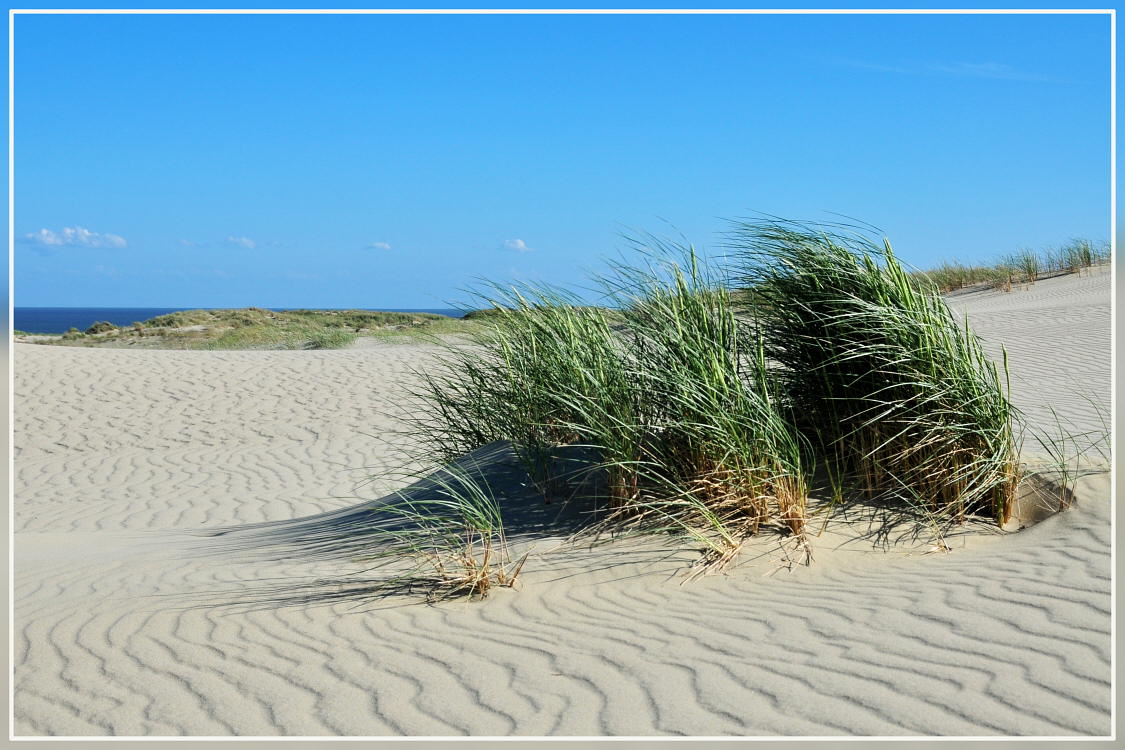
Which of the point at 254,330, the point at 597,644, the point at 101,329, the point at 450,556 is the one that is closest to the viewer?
the point at 597,644

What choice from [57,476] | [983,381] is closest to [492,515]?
[983,381]

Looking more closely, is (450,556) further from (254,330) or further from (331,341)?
(254,330)

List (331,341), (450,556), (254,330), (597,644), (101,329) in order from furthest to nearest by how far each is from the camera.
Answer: (101,329)
(254,330)
(331,341)
(450,556)
(597,644)

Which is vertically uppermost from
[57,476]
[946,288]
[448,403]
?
[946,288]

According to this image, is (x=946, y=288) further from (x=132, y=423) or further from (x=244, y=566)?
(x=244, y=566)

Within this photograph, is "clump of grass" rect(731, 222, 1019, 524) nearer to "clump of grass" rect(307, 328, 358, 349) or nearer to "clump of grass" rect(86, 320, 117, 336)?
"clump of grass" rect(307, 328, 358, 349)

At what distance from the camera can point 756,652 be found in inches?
135

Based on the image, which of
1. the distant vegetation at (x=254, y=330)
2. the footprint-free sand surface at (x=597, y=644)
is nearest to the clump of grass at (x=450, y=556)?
the footprint-free sand surface at (x=597, y=644)

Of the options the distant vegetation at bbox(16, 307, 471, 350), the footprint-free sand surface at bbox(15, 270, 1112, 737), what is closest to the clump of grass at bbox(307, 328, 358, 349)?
the distant vegetation at bbox(16, 307, 471, 350)

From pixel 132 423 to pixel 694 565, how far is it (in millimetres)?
10928

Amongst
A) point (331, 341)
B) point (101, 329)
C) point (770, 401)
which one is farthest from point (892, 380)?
point (101, 329)

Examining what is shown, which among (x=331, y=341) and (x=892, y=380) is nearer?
(x=892, y=380)

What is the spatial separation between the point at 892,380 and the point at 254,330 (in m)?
28.0

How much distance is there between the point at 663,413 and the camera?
5.12 meters
